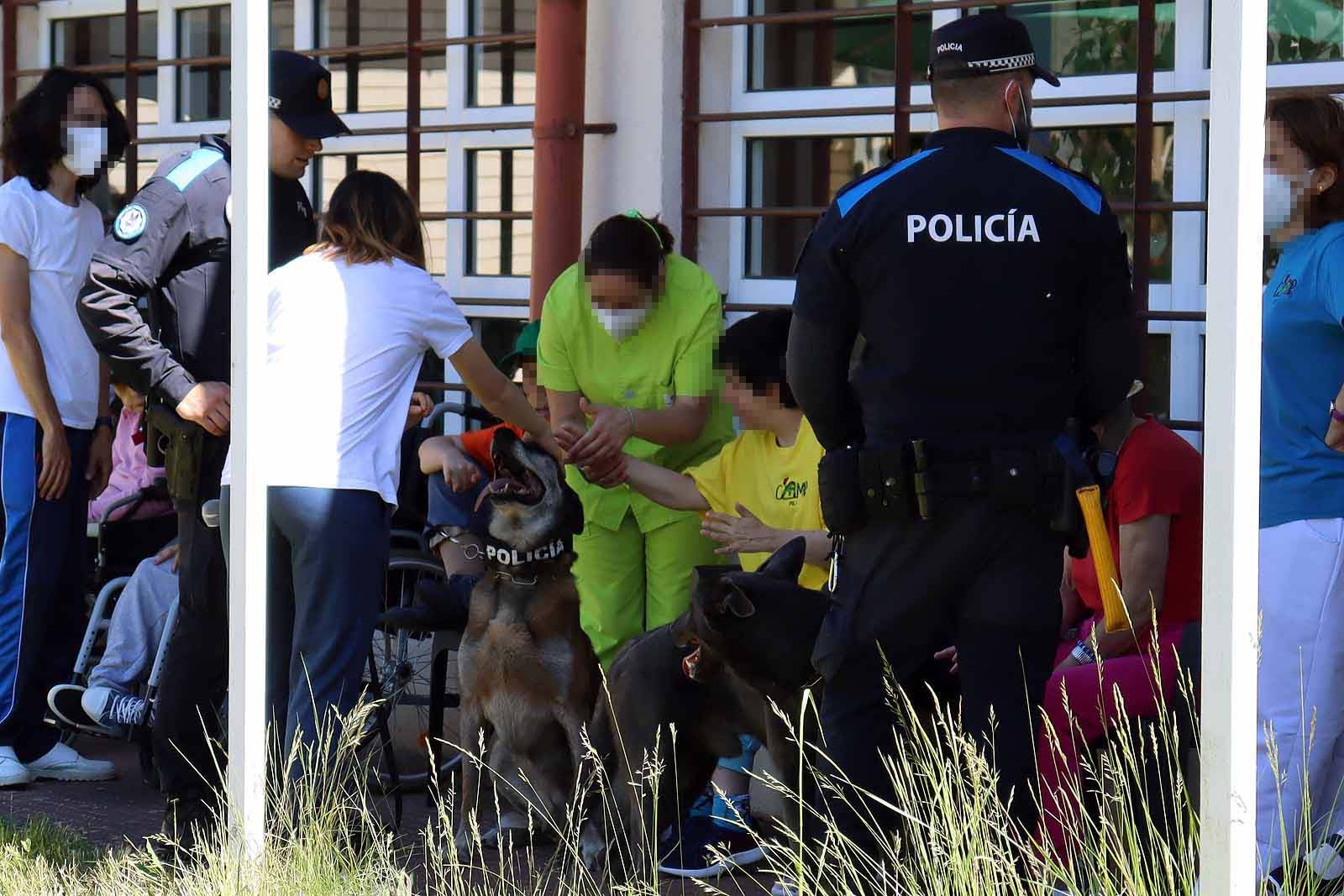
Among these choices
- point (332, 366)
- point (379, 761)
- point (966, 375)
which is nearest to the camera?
point (966, 375)

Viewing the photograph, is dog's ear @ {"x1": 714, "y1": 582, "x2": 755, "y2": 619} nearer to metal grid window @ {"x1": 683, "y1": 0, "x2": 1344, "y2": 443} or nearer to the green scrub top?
the green scrub top

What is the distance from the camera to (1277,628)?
3.71 meters

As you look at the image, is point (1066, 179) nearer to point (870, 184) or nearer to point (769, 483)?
point (870, 184)

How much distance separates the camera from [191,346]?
4.42 meters

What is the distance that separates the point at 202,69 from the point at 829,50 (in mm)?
3114

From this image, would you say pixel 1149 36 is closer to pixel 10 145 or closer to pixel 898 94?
pixel 898 94

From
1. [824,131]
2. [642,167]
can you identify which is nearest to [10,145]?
[642,167]

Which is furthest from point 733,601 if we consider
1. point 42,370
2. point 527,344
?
point 42,370

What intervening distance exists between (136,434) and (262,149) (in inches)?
88.3

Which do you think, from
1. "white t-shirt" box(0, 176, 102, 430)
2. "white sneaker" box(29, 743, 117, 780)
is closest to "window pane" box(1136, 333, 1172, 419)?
"white t-shirt" box(0, 176, 102, 430)

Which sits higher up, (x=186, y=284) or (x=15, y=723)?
(x=186, y=284)

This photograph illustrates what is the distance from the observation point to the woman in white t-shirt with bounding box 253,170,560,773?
4145mm

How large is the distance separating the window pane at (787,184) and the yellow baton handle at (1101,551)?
272 cm

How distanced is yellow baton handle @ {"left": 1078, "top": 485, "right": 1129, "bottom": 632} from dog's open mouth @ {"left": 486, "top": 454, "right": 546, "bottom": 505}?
58.1 inches
